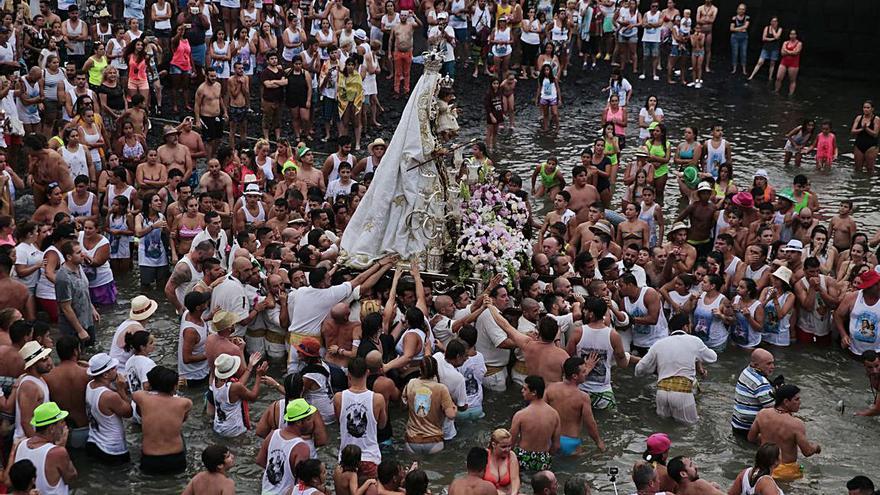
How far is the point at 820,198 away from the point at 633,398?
29.8 ft

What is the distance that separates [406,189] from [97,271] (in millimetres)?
4458

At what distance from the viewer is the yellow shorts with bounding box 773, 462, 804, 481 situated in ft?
40.1

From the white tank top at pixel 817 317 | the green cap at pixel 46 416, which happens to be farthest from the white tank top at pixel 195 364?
the white tank top at pixel 817 317

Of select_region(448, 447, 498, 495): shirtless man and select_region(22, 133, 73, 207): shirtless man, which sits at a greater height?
select_region(22, 133, 73, 207): shirtless man

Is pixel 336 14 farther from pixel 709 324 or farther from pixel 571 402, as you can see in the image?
pixel 571 402

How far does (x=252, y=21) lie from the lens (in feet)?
85.6

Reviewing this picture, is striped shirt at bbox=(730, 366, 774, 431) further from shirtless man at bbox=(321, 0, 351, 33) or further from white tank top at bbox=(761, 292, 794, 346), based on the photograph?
shirtless man at bbox=(321, 0, 351, 33)

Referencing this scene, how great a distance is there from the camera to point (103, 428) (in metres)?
12.1

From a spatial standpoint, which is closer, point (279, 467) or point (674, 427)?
point (279, 467)

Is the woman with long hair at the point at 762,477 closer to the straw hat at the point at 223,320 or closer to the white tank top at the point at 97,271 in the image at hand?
the straw hat at the point at 223,320

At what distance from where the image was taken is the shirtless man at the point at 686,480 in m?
10.4

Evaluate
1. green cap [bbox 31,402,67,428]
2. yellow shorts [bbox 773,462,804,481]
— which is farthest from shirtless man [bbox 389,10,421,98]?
green cap [bbox 31,402,67,428]

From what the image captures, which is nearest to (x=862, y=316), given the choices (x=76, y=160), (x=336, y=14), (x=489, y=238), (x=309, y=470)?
(x=489, y=238)

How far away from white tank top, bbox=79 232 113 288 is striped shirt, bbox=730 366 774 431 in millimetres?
8237
